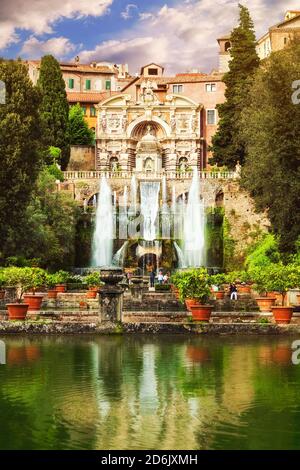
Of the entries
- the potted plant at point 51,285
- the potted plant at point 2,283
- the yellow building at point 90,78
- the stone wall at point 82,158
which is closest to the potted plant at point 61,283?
the potted plant at point 51,285

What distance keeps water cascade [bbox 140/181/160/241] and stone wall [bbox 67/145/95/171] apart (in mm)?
13433

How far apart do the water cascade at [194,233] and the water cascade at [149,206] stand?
253 cm

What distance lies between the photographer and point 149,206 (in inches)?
2881

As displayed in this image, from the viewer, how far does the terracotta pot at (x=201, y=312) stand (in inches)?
916

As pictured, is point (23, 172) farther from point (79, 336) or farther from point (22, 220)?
point (79, 336)

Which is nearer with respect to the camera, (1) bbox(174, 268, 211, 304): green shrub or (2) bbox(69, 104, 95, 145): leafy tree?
(1) bbox(174, 268, 211, 304): green shrub

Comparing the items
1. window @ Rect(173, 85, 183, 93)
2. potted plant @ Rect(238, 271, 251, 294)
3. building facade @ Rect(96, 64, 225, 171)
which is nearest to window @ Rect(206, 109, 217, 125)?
building facade @ Rect(96, 64, 225, 171)

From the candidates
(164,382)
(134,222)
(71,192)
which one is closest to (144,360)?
(164,382)

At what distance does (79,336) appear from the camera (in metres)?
22.0

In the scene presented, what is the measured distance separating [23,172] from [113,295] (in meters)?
19.8

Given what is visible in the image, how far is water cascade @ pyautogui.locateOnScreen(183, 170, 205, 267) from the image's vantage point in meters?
62.9

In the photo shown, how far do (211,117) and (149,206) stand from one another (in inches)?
787

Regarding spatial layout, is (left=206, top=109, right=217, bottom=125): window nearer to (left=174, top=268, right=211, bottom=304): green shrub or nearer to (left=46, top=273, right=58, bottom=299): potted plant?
(left=46, top=273, right=58, bottom=299): potted plant

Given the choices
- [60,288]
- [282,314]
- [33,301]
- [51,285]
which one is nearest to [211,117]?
[60,288]
